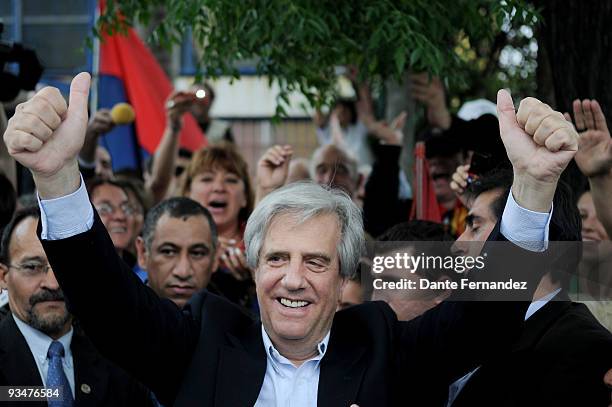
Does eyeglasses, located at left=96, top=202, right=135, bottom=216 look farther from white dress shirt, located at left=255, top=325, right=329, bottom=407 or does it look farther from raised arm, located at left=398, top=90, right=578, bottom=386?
raised arm, located at left=398, top=90, right=578, bottom=386

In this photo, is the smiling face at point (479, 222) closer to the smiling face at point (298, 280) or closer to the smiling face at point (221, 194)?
the smiling face at point (298, 280)

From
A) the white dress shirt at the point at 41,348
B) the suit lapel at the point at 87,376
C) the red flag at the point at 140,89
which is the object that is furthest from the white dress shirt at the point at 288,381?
the red flag at the point at 140,89

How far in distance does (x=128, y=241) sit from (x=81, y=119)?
3432 millimetres

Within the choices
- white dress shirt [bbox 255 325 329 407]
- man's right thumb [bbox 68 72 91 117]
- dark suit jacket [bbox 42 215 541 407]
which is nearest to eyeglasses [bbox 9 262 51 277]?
dark suit jacket [bbox 42 215 541 407]

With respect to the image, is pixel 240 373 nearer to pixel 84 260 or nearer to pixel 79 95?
pixel 84 260

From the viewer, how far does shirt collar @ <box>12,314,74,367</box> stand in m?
4.80

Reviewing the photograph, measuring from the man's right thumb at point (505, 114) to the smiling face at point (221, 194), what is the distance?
11.5 feet

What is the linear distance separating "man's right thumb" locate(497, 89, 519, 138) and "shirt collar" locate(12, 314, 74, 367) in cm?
212

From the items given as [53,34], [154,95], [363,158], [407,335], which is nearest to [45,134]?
[407,335]

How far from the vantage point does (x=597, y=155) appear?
518 centimetres

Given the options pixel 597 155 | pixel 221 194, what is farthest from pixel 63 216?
pixel 221 194

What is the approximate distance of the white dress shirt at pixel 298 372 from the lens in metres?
3.68

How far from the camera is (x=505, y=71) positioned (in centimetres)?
1204

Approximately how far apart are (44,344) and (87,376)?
0.74 feet
